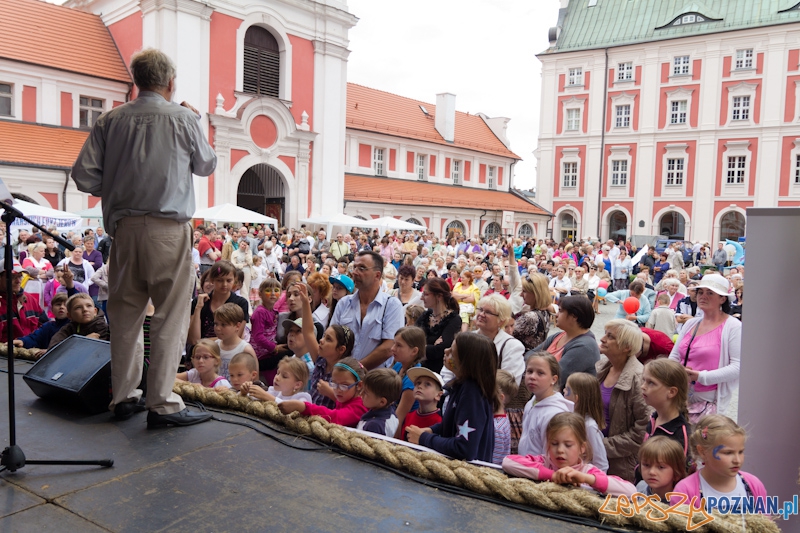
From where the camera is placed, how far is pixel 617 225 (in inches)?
1865

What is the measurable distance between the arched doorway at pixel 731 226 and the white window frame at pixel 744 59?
9.82 meters

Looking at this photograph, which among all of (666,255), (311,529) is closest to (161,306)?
(311,529)

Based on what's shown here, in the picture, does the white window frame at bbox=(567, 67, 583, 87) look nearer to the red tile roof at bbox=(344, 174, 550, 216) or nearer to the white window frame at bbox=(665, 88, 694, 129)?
the white window frame at bbox=(665, 88, 694, 129)

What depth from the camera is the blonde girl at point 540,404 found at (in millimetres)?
3783

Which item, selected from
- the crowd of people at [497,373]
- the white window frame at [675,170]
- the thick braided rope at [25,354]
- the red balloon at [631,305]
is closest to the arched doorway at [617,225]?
the white window frame at [675,170]

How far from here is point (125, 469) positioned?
281 cm

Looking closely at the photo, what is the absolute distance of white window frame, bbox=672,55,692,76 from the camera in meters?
42.9

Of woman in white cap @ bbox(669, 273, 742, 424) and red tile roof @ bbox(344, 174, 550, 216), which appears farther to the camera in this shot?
red tile roof @ bbox(344, 174, 550, 216)

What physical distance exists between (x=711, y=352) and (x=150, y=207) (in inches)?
161

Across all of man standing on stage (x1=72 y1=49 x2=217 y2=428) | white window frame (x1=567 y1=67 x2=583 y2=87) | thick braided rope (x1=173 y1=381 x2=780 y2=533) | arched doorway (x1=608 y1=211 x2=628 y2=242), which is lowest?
thick braided rope (x1=173 y1=381 x2=780 y2=533)

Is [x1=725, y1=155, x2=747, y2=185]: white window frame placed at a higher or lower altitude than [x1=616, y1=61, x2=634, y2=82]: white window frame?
lower

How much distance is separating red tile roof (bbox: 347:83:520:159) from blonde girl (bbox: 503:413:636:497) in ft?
117

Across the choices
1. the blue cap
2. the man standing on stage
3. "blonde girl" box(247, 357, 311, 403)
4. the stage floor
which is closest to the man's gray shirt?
the man standing on stage

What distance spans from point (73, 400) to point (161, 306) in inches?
38.0
